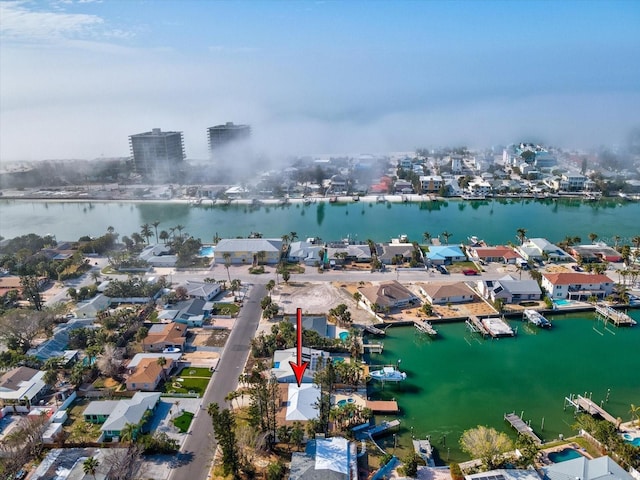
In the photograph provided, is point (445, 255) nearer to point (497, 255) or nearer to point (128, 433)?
point (497, 255)

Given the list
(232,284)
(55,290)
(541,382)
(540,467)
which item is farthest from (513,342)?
(55,290)

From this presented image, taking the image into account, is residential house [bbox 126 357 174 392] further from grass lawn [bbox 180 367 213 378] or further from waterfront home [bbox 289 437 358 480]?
waterfront home [bbox 289 437 358 480]

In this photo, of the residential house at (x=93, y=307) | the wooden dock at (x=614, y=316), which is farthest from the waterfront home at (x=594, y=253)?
the residential house at (x=93, y=307)

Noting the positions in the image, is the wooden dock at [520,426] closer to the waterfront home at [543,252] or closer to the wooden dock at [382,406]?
the wooden dock at [382,406]

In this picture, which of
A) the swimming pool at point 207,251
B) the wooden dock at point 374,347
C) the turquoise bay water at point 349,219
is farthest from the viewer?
the turquoise bay water at point 349,219

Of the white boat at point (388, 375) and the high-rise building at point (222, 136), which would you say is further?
the high-rise building at point (222, 136)

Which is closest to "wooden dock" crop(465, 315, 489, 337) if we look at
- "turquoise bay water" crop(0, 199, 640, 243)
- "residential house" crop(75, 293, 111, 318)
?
"turquoise bay water" crop(0, 199, 640, 243)

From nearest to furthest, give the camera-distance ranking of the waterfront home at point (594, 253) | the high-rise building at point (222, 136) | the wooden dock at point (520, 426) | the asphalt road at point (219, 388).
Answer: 1. the asphalt road at point (219, 388)
2. the wooden dock at point (520, 426)
3. the waterfront home at point (594, 253)
4. the high-rise building at point (222, 136)
